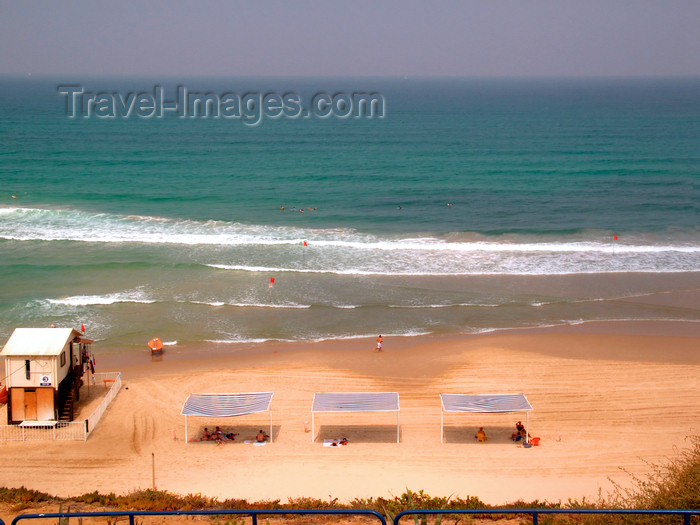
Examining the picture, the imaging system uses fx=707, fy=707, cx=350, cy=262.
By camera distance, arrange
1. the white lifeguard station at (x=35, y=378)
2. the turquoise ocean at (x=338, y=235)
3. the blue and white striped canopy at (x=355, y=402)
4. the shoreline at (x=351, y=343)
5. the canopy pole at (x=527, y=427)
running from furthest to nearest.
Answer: the turquoise ocean at (x=338, y=235) → the shoreline at (x=351, y=343) → the white lifeguard station at (x=35, y=378) → the blue and white striped canopy at (x=355, y=402) → the canopy pole at (x=527, y=427)

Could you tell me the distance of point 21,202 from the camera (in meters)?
47.6

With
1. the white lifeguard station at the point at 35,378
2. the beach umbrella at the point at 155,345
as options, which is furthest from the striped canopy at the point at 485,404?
the beach umbrella at the point at 155,345

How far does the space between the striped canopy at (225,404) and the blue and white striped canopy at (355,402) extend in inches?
55.0

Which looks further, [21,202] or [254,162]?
[254,162]

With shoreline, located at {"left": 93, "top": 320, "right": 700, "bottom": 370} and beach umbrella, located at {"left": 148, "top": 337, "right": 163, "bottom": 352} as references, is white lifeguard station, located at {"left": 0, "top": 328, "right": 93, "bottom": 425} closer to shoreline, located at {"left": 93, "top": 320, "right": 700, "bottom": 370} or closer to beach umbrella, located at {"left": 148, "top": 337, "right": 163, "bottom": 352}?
shoreline, located at {"left": 93, "top": 320, "right": 700, "bottom": 370}

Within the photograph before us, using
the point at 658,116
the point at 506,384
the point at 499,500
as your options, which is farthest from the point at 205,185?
the point at 658,116

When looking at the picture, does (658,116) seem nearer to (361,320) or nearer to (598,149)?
(598,149)

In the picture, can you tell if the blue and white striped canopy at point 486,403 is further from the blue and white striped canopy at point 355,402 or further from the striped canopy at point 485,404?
the blue and white striped canopy at point 355,402

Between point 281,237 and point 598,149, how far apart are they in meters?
43.8

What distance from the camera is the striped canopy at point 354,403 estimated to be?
18203 millimetres

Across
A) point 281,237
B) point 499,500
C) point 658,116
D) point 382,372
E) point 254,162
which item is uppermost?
point 658,116

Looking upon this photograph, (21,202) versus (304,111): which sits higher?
(304,111)

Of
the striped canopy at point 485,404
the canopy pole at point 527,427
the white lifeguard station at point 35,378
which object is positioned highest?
the white lifeguard station at point 35,378

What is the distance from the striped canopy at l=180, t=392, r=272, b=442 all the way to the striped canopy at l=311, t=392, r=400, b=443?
1.34 m
